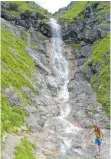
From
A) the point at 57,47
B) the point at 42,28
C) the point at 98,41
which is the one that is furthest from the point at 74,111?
the point at 42,28

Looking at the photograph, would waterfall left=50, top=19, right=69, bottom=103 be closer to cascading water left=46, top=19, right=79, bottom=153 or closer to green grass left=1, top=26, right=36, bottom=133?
cascading water left=46, top=19, right=79, bottom=153

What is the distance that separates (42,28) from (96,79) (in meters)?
48.1

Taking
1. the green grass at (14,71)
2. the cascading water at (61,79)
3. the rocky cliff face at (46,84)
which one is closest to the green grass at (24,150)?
the rocky cliff face at (46,84)

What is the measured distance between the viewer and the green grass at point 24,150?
28302 millimetres

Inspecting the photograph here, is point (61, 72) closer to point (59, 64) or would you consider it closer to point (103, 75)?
point (59, 64)

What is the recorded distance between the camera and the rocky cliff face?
37156mm

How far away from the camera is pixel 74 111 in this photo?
54844 millimetres

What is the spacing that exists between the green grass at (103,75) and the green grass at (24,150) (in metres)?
21.7

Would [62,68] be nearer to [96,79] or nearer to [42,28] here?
[96,79]

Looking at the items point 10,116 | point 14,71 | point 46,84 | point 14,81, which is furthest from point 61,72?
point 10,116

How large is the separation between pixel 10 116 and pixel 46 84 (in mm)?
29618

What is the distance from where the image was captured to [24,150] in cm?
3045

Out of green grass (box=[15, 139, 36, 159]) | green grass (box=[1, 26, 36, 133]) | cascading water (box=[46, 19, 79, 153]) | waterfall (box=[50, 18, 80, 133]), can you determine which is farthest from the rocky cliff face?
waterfall (box=[50, 18, 80, 133])

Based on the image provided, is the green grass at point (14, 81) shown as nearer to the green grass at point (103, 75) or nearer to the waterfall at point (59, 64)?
the waterfall at point (59, 64)
